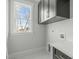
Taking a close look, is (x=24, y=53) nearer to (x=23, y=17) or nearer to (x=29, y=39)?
(x=29, y=39)

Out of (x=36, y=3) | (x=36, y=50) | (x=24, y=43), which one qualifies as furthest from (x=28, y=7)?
(x=36, y=50)

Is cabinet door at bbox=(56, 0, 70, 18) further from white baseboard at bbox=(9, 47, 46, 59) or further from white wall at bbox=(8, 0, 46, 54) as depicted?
white baseboard at bbox=(9, 47, 46, 59)

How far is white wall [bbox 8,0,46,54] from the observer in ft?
7.28

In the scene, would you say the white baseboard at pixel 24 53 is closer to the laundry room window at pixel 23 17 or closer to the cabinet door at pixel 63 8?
the laundry room window at pixel 23 17

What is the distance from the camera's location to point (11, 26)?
7.29 ft

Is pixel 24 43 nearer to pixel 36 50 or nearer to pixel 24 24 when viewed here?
pixel 36 50

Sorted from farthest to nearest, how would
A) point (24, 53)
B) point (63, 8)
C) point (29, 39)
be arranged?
point (29, 39)
point (24, 53)
point (63, 8)

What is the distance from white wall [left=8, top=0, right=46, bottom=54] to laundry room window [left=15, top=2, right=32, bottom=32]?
0.17 m

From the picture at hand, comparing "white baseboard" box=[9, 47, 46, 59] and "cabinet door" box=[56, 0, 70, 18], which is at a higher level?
"cabinet door" box=[56, 0, 70, 18]

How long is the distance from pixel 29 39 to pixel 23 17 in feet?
3.04

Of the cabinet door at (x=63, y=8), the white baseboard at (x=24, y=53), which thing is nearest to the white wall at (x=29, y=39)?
the white baseboard at (x=24, y=53)

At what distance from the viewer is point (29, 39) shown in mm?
2520

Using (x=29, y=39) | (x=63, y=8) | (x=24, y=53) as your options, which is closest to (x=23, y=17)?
(x=29, y=39)

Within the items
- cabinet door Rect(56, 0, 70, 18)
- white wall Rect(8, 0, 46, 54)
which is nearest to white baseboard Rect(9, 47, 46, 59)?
white wall Rect(8, 0, 46, 54)
